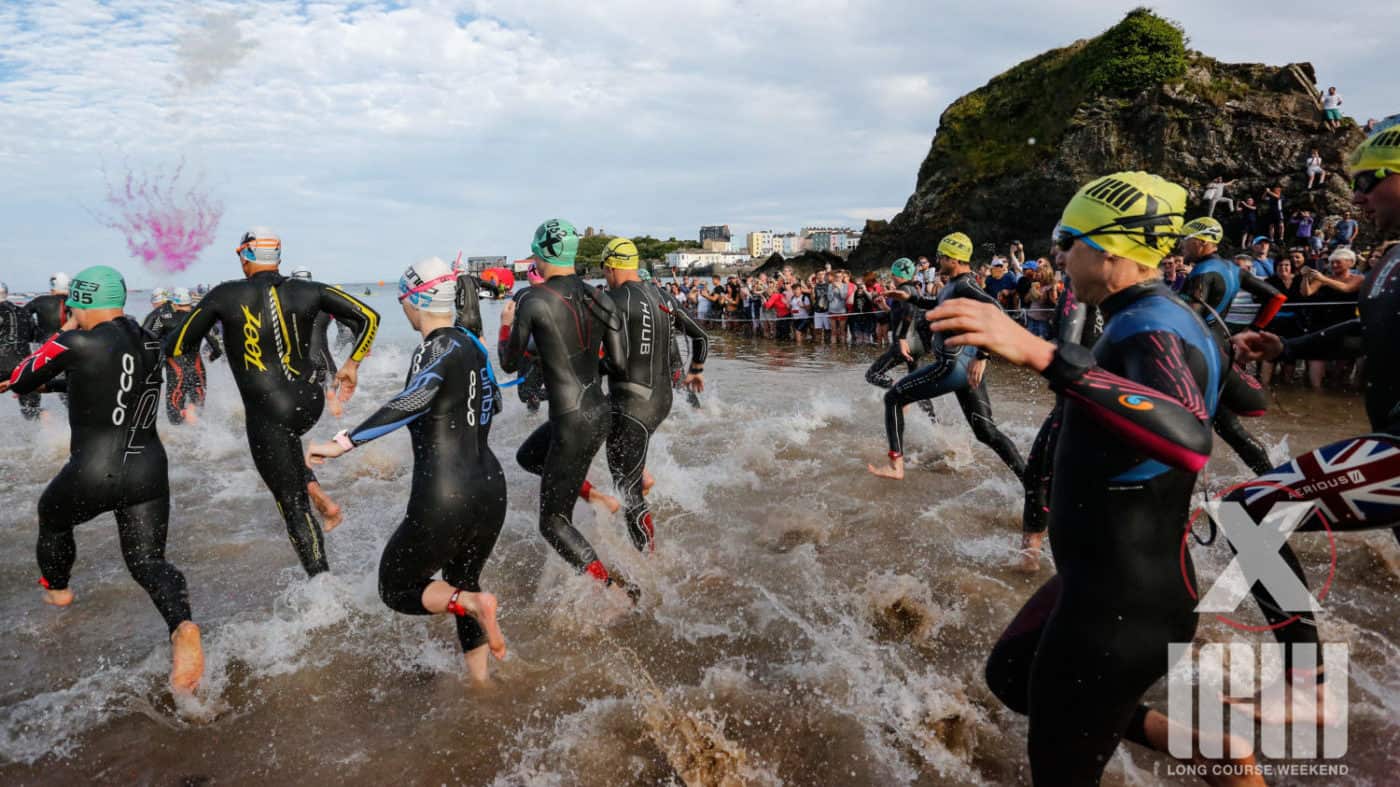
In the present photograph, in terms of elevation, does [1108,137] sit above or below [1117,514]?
above

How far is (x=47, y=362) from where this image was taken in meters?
3.63

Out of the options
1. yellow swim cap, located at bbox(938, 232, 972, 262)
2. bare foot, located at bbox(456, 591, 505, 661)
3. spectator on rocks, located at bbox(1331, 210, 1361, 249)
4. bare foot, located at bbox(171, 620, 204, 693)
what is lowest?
bare foot, located at bbox(171, 620, 204, 693)

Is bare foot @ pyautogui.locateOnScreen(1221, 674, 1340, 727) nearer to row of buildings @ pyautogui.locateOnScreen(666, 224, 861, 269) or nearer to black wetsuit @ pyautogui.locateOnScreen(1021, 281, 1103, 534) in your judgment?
black wetsuit @ pyautogui.locateOnScreen(1021, 281, 1103, 534)

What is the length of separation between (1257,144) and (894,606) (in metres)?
24.5

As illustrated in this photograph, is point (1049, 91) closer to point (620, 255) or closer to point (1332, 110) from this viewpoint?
point (1332, 110)

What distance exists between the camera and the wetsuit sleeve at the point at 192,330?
13.8ft

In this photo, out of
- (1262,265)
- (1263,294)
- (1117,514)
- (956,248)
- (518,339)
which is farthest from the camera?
(1262,265)

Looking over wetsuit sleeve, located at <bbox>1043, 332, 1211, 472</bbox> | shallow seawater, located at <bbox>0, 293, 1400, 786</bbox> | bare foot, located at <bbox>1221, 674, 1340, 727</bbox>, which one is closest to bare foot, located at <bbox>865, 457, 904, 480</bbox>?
shallow seawater, located at <bbox>0, 293, 1400, 786</bbox>

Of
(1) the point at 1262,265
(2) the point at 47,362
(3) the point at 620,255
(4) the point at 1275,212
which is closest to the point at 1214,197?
(4) the point at 1275,212

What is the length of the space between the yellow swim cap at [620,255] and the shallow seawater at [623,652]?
197 centimetres

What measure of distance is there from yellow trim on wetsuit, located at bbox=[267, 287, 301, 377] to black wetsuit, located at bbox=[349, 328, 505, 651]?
5.25 ft

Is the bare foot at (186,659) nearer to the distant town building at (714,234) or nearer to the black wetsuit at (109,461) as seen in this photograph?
the black wetsuit at (109,461)

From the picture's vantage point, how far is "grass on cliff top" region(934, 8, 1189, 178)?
25.8 m

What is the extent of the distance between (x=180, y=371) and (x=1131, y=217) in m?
10.8
